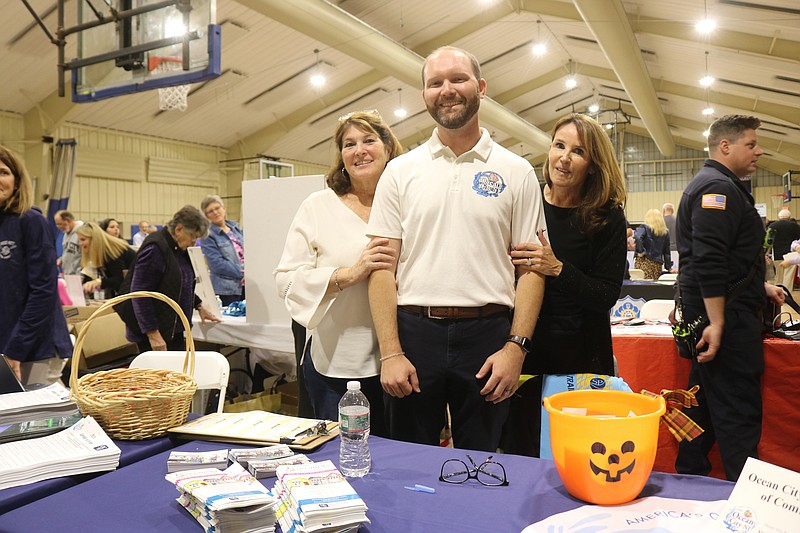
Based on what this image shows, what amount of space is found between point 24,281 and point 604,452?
2.47 meters

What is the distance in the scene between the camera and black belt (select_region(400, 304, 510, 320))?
164cm

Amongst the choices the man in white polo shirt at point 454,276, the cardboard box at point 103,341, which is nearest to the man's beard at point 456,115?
the man in white polo shirt at point 454,276

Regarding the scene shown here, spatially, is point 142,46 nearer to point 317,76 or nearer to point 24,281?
point 24,281

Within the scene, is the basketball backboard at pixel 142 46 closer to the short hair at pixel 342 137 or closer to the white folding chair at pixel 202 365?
the white folding chair at pixel 202 365

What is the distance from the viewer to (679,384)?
317 cm

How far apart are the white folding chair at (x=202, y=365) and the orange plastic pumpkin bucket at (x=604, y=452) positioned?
148cm

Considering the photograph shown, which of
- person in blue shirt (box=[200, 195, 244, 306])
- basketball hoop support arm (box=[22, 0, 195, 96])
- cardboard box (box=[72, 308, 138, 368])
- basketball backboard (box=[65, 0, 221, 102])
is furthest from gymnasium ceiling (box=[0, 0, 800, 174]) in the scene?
cardboard box (box=[72, 308, 138, 368])

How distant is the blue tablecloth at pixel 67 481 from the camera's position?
1191mm

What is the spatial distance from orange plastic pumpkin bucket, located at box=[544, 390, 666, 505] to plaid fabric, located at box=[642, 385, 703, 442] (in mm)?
62

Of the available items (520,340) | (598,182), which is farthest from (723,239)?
(520,340)

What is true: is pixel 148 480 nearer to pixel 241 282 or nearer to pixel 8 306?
pixel 8 306

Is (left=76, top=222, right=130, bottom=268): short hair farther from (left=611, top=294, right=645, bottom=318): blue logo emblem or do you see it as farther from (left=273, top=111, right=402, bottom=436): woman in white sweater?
(left=611, top=294, right=645, bottom=318): blue logo emblem

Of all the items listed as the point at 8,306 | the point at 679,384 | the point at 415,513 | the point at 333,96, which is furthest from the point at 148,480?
the point at 333,96

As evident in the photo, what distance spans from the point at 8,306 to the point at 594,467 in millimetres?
2467
